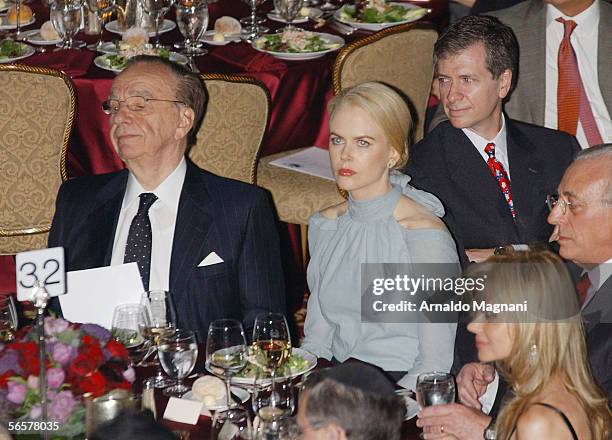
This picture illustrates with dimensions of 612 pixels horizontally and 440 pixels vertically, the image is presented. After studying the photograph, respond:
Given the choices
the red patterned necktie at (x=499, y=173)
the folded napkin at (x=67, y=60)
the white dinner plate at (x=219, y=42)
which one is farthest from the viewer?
the white dinner plate at (x=219, y=42)

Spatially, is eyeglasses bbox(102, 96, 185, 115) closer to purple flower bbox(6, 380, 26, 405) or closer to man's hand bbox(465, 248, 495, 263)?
man's hand bbox(465, 248, 495, 263)

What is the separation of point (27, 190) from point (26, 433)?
2.74m

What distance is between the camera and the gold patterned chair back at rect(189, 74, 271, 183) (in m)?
4.86

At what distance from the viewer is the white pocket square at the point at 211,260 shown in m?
3.84

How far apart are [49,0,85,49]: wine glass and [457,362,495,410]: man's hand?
298 cm

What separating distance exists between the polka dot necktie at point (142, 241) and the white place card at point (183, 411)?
3.46 feet

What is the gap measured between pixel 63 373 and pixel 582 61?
3195 mm

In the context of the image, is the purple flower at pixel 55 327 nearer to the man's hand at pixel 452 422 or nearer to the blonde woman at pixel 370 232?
the man's hand at pixel 452 422

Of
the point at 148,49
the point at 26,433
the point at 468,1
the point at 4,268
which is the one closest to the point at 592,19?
the point at 468,1

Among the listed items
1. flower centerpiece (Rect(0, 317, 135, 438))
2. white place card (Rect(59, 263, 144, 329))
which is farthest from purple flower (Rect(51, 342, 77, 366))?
white place card (Rect(59, 263, 144, 329))

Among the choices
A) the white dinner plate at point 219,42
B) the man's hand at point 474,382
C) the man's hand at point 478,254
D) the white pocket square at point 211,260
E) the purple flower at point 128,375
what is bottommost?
the man's hand at point 474,382

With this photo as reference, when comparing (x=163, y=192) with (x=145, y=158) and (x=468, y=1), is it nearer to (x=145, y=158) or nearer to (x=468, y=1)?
(x=145, y=158)

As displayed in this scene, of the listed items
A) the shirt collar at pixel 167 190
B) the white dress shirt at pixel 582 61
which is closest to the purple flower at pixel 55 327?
the shirt collar at pixel 167 190

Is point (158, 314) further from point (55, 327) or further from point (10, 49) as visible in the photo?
point (10, 49)
